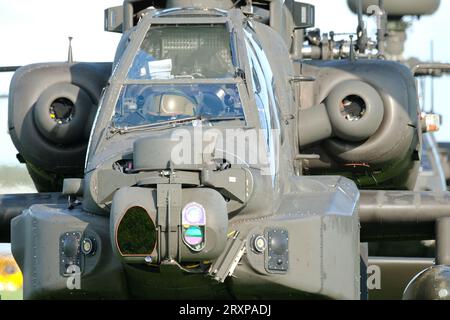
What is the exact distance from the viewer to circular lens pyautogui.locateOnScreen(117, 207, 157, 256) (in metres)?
7.59

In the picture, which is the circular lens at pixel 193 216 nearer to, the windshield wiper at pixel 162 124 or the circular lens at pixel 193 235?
the circular lens at pixel 193 235

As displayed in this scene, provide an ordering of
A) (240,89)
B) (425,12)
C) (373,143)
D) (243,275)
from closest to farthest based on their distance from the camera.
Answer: (243,275)
(240,89)
(373,143)
(425,12)

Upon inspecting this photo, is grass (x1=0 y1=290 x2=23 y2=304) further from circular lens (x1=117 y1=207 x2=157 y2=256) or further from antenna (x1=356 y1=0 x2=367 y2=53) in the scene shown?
circular lens (x1=117 y1=207 x2=157 y2=256)

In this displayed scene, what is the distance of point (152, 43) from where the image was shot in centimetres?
954

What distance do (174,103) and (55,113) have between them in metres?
2.31

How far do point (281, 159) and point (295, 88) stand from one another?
6.84 ft

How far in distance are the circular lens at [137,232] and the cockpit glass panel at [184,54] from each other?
1827 mm

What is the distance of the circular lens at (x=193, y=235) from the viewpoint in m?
7.58

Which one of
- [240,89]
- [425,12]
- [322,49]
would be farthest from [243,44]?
[425,12]

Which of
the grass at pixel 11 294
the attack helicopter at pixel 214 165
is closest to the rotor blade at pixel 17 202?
the attack helicopter at pixel 214 165

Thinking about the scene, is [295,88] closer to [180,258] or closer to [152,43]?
[152,43]

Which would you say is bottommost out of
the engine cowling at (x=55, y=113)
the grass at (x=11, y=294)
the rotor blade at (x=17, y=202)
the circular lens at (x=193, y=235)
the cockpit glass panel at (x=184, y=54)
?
the grass at (x=11, y=294)

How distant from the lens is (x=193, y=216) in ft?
24.8

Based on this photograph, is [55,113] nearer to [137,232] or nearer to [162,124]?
[162,124]
